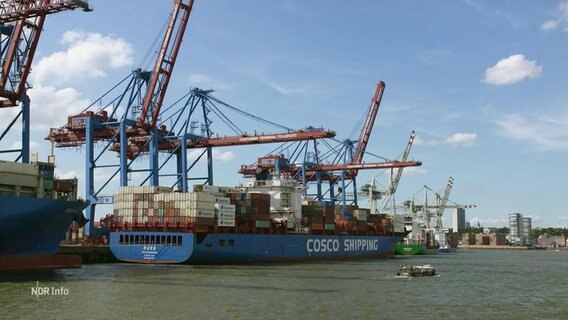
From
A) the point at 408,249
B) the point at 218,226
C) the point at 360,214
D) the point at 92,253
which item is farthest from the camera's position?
the point at 408,249

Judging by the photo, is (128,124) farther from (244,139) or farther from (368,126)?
(368,126)

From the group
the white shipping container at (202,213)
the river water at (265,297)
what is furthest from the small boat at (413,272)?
the white shipping container at (202,213)

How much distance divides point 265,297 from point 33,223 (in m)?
17.6

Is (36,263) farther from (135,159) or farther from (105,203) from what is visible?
(135,159)

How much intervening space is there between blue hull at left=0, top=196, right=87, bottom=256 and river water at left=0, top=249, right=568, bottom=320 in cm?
217

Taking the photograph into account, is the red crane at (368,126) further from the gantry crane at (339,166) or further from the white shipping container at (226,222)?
the white shipping container at (226,222)

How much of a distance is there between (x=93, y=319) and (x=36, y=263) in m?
19.4

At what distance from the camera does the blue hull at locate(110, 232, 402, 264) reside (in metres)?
55.4

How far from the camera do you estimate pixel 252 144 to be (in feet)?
236

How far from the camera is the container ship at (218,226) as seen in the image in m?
55.6

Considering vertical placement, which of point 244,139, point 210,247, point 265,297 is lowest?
point 265,297

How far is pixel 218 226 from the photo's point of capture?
5772 cm

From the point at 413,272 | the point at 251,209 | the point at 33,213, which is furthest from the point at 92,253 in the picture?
the point at 413,272

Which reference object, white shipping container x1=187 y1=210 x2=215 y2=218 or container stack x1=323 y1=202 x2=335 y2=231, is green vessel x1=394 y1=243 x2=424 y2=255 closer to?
container stack x1=323 y1=202 x2=335 y2=231
